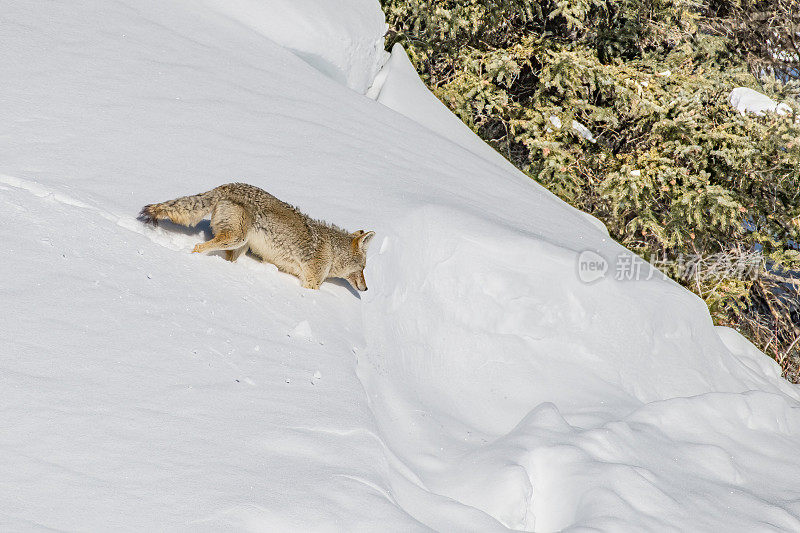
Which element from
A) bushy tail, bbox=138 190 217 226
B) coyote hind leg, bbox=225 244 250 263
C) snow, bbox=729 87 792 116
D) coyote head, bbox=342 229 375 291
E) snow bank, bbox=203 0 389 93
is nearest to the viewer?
bushy tail, bbox=138 190 217 226

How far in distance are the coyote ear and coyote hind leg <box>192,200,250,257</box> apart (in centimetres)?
89

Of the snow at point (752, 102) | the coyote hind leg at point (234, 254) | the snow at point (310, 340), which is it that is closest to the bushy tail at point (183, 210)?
the snow at point (310, 340)

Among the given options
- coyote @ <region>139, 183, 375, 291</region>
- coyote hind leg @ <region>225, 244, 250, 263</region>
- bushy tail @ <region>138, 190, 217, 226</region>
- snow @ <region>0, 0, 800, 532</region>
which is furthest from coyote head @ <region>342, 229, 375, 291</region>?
bushy tail @ <region>138, 190, 217, 226</region>

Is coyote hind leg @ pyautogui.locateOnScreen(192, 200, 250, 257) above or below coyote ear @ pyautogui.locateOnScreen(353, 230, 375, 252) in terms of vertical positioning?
below

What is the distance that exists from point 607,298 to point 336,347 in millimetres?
2842

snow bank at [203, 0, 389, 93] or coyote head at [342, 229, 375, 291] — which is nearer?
coyote head at [342, 229, 375, 291]

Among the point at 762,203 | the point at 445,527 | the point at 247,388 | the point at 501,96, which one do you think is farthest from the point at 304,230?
the point at 762,203

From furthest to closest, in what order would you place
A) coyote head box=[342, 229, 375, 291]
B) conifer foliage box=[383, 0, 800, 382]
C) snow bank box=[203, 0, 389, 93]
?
1. conifer foliage box=[383, 0, 800, 382]
2. snow bank box=[203, 0, 389, 93]
3. coyote head box=[342, 229, 375, 291]

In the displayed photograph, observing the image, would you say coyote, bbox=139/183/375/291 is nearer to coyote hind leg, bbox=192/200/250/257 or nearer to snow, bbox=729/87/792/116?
coyote hind leg, bbox=192/200/250/257

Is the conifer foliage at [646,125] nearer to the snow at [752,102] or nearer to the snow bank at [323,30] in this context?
the snow at [752,102]

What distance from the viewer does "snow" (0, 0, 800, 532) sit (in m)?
2.80

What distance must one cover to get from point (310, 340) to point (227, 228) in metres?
0.98

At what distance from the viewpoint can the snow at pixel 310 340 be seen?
280 cm

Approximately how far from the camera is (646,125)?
1255cm
